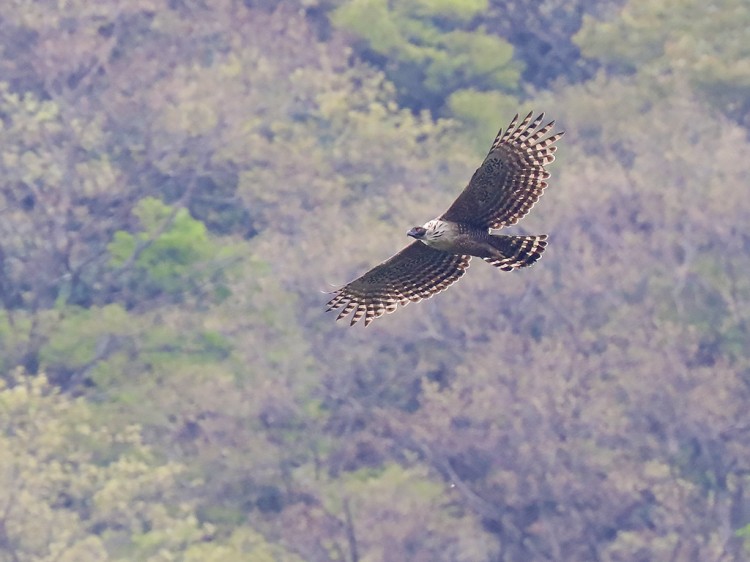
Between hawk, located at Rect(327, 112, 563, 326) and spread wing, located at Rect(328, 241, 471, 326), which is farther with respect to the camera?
spread wing, located at Rect(328, 241, 471, 326)

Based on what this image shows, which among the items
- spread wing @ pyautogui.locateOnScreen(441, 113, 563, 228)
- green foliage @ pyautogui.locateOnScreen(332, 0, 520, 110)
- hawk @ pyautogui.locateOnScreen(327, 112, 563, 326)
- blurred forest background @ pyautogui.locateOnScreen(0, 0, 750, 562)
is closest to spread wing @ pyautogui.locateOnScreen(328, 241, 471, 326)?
hawk @ pyautogui.locateOnScreen(327, 112, 563, 326)

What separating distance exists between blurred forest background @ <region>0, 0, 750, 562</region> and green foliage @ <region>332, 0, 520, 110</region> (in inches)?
2.4

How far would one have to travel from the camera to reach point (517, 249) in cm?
1130

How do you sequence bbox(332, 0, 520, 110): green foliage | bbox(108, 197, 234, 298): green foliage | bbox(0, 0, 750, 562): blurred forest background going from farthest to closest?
1. bbox(332, 0, 520, 110): green foliage
2. bbox(108, 197, 234, 298): green foliage
3. bbox(0, 0, 750, 562): blurred forest background

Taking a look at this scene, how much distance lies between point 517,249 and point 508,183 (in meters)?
0.39

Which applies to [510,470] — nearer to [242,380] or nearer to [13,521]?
[242,380]

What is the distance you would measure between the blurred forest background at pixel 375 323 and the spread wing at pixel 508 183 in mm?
13213

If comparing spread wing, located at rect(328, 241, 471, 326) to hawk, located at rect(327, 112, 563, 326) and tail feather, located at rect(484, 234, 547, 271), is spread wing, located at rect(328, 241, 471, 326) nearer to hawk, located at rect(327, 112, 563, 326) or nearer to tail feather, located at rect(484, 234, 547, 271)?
hawk, located at rect(327, 112, 563, 326)

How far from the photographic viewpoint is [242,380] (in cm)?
2675

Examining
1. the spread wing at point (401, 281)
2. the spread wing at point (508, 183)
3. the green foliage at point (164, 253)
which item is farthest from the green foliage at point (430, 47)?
the spread wing at point (508, 183)

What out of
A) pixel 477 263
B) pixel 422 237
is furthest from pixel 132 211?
pixel 422 237

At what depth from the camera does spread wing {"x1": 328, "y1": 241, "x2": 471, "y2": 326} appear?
468 inches

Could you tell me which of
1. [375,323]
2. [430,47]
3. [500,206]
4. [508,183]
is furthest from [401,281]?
[430,47]

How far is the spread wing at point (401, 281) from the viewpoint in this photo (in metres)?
11.9
